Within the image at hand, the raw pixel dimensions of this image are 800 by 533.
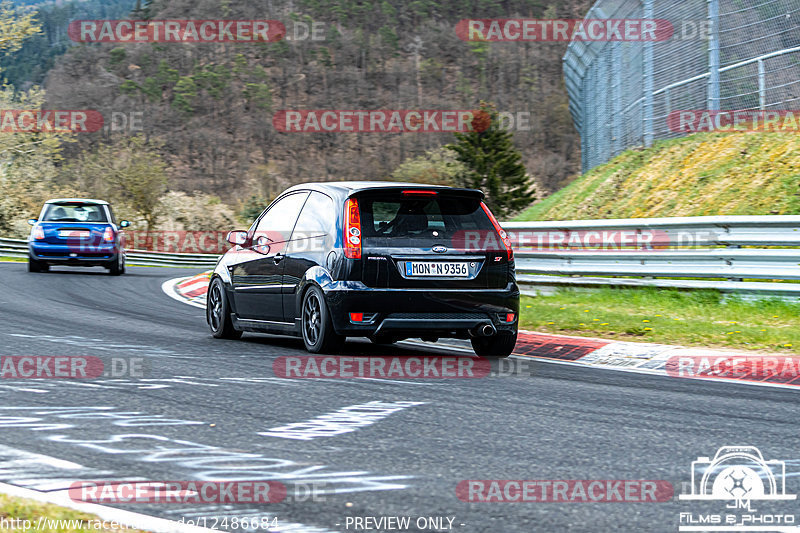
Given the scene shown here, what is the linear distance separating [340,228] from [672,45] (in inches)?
445

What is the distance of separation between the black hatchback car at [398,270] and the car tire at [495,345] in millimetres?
11

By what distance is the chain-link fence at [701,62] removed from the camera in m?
15.2

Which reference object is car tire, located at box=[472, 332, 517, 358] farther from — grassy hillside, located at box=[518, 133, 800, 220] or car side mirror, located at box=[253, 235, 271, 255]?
grassy hillside, located at box=[518, 133, 800, 220]

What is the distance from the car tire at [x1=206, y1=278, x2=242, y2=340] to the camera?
10.1 metres

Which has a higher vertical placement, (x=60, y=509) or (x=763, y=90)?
(x=763, y=90)

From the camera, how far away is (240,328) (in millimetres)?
9898

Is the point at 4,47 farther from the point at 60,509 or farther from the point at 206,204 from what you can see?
the point at 60,509

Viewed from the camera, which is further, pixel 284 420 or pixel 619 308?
pixel 619 308

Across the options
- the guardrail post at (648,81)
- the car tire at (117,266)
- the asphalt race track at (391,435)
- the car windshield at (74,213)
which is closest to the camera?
the asphalt race track at (391,435)

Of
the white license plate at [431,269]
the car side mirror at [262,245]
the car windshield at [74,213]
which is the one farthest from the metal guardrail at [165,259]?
the white license plate at [431,269]

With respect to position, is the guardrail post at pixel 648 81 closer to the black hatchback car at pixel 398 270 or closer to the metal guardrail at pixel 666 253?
the metal guardrail at pixel 666 253

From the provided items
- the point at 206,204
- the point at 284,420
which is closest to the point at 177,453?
the point at 284,420

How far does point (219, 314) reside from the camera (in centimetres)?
1021

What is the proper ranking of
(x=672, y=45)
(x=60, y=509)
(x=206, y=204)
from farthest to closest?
(x=206, y=204) → (x=672, y=45) → (x=60, y=509)
